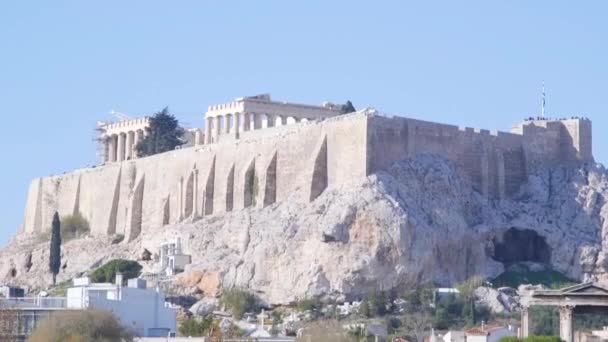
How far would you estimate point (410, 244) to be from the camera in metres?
78.3

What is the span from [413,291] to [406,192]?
474 centimetres

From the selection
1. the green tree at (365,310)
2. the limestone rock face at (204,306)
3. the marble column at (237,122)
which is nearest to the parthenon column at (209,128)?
the marble column at (237,122)

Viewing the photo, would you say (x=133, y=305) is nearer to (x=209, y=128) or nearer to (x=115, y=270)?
(x=115, y=270)

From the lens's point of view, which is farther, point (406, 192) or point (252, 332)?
point (406, 192)

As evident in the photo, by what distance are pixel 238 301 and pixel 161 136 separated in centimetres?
2709

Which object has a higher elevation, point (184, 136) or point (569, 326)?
point (184, 136)

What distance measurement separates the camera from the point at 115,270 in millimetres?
85562

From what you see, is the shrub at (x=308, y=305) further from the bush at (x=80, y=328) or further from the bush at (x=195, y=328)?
the bush at (x=80, y=328)

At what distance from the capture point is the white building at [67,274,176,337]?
62.7 metres

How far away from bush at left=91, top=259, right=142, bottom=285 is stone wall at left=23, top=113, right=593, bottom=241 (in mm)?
4643

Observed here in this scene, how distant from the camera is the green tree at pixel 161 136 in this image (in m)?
103

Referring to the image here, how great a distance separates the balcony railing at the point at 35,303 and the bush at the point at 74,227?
35.8 m

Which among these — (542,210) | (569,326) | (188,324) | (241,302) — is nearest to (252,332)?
(188,324)

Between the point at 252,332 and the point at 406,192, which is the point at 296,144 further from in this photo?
the point at 252,332
